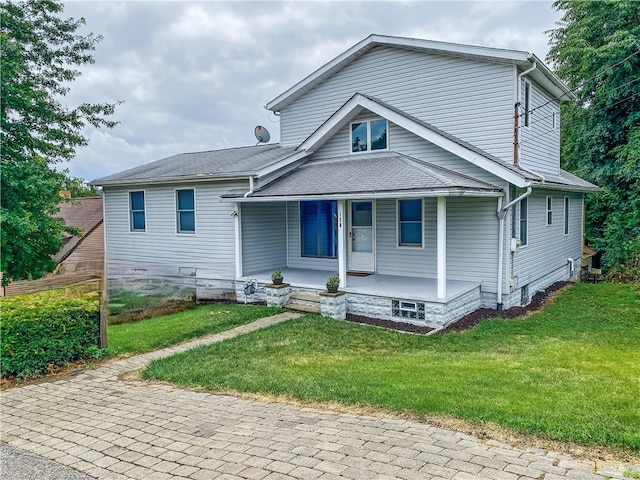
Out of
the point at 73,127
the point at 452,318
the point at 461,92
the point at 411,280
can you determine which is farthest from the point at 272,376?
the point at 73,127

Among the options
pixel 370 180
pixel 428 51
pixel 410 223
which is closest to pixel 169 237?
pixel 370 180

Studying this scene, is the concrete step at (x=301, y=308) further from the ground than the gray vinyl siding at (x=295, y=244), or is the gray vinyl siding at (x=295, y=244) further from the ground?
the gray vinyl siding at (x=295, y=244)

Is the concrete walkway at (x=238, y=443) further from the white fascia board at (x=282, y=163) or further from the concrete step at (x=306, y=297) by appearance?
the white fascia board at (x=282, y=163)

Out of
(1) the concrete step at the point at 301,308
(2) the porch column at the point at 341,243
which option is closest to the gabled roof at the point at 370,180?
(2) the porch column at the point at 341,243

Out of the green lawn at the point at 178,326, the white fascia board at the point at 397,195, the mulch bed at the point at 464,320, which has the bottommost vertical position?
the mulch bed at the point at 464,320

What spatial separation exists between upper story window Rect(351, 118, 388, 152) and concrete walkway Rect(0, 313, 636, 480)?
28.8ft

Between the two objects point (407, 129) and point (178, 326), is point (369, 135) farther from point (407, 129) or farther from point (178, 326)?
point (178, 326)

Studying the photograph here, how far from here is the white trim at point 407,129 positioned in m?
10.2

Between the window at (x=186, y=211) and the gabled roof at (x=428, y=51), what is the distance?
4.17 meters

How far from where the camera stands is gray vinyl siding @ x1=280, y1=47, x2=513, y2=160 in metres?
11.7

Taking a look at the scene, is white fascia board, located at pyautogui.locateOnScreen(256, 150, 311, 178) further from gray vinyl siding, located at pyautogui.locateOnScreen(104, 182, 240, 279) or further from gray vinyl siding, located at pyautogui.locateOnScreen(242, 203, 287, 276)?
gray vinyl siding, located at pyautogui.locateOnScreen(242, 203, 287, 276)

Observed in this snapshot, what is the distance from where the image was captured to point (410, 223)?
12.2 meters

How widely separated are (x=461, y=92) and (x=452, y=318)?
612cm

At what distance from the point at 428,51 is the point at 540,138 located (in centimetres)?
417
